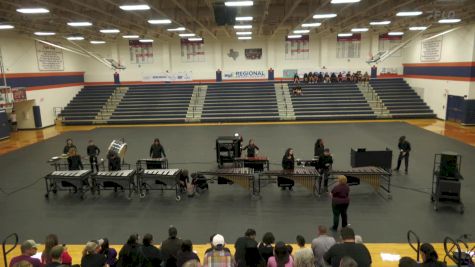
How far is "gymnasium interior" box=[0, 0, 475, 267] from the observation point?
854cm

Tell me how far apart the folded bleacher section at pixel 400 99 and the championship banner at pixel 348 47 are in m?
3.11

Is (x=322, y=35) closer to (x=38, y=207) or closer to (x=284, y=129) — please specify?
(x=284, y=129)

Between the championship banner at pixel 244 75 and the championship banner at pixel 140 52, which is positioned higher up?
the championship banner at pixel 140 52

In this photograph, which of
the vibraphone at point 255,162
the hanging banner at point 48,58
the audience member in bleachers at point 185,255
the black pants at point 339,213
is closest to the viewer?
the audience member in bleachers at point 185,255

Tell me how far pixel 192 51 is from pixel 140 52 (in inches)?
195

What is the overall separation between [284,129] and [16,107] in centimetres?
1885

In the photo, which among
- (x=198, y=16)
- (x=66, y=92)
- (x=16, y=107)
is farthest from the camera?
(x=66, y=92)

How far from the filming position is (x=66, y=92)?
2827 centimetres

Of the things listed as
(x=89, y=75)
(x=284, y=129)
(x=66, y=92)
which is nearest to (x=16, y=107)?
(x=66, y=92)

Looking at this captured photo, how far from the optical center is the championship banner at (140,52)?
104 ft

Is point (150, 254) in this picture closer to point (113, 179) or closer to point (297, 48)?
point (113, 179)

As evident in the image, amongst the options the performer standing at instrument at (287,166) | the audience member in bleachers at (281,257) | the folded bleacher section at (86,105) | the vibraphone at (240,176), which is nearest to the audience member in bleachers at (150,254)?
the audience member in bleachers at (281,257)

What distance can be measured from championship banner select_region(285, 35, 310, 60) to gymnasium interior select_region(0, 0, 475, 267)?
0.61 feet

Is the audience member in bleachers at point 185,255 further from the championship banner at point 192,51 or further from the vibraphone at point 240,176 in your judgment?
the championship banner at point 192,51
